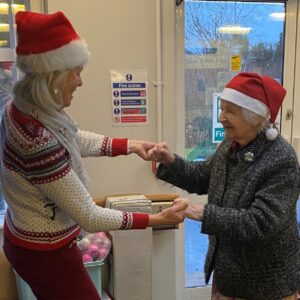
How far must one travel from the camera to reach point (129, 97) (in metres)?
2.38

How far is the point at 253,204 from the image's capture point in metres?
1.46

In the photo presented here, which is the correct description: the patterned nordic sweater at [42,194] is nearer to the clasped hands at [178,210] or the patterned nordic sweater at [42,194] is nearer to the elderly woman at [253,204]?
the clasped hands at [178,210]

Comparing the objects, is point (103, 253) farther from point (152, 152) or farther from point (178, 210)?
point (178, 210)

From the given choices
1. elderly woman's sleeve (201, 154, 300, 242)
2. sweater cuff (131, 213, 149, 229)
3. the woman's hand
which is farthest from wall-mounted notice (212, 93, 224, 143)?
sweater cuff (131, 213, 149, 229)

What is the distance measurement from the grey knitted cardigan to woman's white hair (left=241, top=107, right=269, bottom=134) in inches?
1.5

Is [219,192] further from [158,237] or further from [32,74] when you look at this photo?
[158,237]

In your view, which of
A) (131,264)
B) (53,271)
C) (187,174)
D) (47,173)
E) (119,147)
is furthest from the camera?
(131,264)

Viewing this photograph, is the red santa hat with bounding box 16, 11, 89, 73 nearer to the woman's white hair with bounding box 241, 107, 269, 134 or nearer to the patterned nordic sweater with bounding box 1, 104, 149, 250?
the patterned nordic sweater with bounding box 1, 104, 149, 250

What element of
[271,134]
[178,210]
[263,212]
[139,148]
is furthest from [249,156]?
[139,148]

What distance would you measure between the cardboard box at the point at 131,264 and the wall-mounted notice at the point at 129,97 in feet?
2.08

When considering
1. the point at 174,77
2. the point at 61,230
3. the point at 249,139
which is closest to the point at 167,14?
the point at 174,77

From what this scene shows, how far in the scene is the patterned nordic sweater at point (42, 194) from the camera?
121 centimetres

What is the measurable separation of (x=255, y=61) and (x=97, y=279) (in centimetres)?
163

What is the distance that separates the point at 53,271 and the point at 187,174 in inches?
28.7
